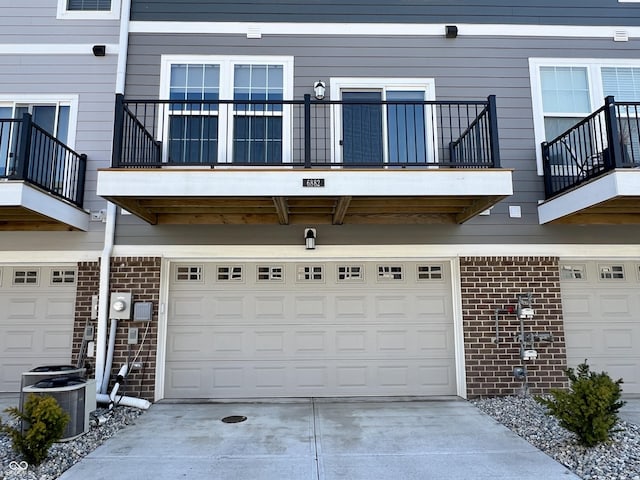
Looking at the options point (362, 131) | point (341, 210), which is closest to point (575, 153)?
point (362, 131)

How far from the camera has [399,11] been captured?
7.06 m

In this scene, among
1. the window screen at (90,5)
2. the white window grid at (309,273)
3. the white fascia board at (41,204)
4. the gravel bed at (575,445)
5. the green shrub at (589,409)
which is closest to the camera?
the gravel bed at (575,445)

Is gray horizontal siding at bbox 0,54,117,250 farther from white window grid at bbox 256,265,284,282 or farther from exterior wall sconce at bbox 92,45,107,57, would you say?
white window grid at bbox 256,265,284,282

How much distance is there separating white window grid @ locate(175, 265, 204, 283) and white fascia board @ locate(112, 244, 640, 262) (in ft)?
0.45

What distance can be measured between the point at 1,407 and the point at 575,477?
6.84m

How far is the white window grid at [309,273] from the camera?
21.9ft

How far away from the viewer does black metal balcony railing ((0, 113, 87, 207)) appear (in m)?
5.35

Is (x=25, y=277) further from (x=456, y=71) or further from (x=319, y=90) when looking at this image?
(x=456, y=71)

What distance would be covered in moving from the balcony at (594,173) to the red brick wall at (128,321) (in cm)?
587

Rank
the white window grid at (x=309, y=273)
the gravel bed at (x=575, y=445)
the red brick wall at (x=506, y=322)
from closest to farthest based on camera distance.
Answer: the gravel bed at (x=575, y=445), the red brick wall at (x=506, y=322), the white window grid at (x=309, y=273)

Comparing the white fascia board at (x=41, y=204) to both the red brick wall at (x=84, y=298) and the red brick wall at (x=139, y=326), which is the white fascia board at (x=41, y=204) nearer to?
the red brick wall at (x=84, y=298)

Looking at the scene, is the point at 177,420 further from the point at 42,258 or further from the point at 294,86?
the point at 294,86

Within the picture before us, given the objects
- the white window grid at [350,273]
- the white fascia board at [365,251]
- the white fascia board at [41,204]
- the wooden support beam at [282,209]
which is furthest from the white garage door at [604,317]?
the white fascia board at [41,204]

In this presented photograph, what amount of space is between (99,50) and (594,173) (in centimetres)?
743
